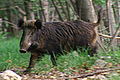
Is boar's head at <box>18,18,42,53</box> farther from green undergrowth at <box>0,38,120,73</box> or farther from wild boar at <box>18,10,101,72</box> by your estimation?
green undergrowth at <box>0,38,120,73</box>

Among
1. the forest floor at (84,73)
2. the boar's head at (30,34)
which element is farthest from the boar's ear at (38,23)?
the forest floor at (84,73)

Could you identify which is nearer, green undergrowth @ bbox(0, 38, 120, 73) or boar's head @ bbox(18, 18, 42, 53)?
green undergrowth @ bbox(0, 38, 120, 73)

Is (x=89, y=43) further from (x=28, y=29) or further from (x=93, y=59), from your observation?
(x=28, y=29)

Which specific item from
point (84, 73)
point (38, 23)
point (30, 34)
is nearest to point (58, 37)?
point (38, 23)

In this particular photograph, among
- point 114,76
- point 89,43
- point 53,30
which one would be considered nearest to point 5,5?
point 53,30

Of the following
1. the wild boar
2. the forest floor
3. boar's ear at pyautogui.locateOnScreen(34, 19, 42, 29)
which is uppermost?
boar's ear at pyautogui.locateOnScreen(34, 19, 42, 29)

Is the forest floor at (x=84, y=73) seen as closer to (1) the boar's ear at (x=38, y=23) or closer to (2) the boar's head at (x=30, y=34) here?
(2) the boar's head at (x=30, y=34)

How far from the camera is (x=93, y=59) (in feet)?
13.1

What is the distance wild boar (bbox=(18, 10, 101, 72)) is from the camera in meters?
4.48

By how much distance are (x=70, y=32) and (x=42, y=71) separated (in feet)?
4.75

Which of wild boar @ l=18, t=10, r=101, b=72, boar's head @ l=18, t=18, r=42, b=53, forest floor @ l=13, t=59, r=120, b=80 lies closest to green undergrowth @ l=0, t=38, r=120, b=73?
forest floor @ l=13, t=59, r=120, b=80

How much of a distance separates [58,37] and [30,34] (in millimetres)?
902

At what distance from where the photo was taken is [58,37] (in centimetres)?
486

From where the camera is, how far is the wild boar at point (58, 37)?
14.7 feet
